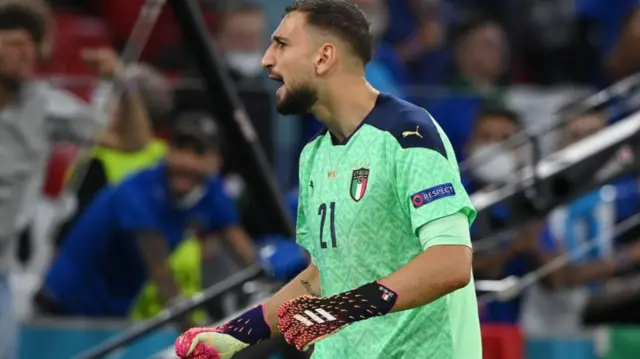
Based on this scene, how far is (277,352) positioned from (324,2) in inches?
111

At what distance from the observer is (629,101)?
32.8ft

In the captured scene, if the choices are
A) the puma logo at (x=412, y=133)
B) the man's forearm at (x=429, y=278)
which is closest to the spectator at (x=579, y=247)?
the puma logo at (x=412, y=133)

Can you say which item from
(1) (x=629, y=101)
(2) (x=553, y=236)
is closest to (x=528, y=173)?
(2) (x=553, y=236)

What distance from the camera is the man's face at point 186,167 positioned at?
827 cm

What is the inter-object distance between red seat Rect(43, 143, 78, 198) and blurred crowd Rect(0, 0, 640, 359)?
0.01m

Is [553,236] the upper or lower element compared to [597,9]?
lower

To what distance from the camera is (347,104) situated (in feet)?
14.4

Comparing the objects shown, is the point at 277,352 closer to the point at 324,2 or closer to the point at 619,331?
the point at 619,331

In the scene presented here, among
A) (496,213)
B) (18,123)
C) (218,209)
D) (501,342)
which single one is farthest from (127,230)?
(501,342)

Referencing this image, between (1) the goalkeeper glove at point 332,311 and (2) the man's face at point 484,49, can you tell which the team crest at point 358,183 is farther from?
(2) the man's face at point 484,49

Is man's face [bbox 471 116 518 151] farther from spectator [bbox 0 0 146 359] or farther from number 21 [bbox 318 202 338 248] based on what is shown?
number 21 [bbox 318 202 338 248]

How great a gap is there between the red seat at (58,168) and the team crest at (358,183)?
5.68 m

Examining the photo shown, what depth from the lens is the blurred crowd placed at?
774 centimetres

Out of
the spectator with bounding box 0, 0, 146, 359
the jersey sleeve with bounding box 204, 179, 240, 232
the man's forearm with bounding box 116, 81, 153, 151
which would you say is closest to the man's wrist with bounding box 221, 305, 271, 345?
the spectator with bounding box 0, 0, 146, 359
